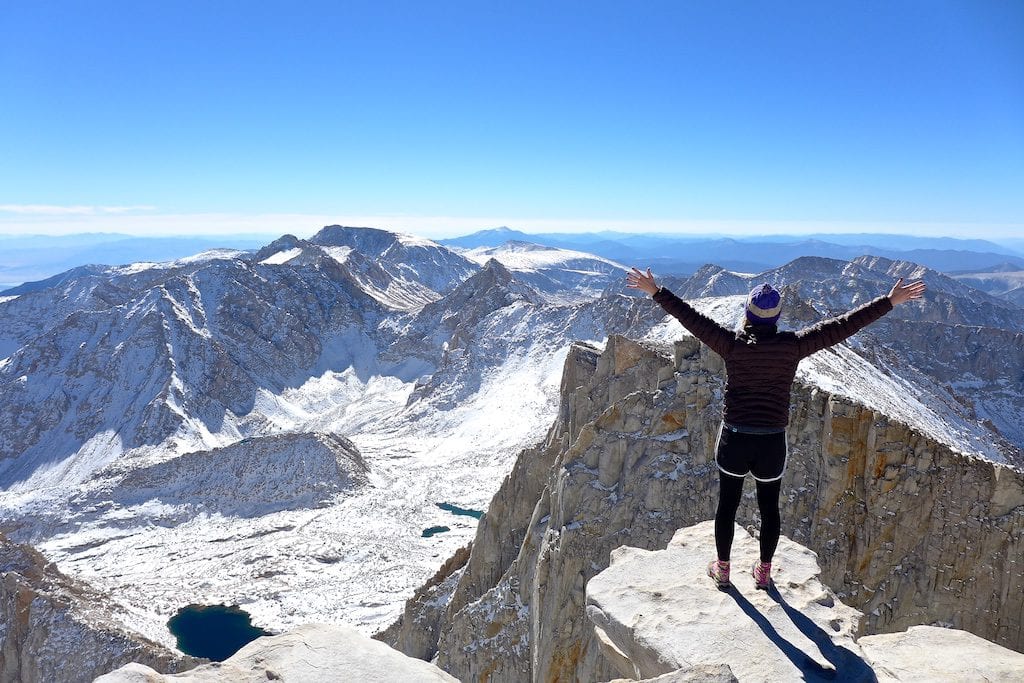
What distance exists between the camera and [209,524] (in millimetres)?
67188

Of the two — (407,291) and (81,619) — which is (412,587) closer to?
(81,619)

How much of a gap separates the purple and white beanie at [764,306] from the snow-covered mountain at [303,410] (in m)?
28.3

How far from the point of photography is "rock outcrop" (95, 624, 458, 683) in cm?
632

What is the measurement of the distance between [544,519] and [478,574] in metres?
7.35

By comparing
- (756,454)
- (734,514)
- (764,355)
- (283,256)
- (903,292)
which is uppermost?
(283,256)

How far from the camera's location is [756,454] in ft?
22.7

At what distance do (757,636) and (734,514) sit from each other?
1.34 metres

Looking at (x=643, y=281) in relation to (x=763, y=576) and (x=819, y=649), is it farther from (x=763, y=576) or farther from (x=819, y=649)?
(x=819, y=649)

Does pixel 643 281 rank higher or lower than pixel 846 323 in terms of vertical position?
higher

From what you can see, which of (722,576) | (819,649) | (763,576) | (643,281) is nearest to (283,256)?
(643,281)

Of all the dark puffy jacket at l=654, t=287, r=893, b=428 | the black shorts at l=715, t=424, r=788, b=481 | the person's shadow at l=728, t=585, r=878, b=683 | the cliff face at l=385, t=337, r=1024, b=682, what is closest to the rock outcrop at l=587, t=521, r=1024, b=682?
the person's shadow at l=728, t=585, r=878, b=683

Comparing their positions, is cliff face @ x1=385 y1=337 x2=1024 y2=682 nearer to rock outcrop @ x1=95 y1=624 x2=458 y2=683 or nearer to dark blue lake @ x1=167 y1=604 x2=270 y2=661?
rock outcrop @ x1=95 y1=624 x2=458 y2=683

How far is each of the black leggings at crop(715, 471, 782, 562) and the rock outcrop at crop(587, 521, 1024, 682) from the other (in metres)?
0.52

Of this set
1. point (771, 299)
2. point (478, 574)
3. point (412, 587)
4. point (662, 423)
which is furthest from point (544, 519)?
point (412, 587)
